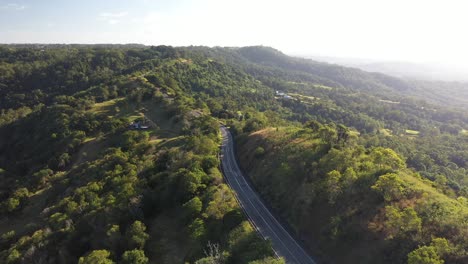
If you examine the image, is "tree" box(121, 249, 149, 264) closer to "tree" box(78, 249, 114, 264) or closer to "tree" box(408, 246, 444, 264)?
"tree" box(78, 249, 114, 264)

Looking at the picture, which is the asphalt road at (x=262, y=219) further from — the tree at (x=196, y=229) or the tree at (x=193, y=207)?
the tree at (x=196, y=229)

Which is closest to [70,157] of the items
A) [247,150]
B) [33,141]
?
[33,141]

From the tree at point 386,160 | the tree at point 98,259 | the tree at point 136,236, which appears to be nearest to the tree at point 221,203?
the tree at point 136,236

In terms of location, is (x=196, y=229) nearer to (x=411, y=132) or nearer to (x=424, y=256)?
(x=424, y=256)

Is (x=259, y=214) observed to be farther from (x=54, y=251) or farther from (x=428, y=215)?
(x=54, y=251)

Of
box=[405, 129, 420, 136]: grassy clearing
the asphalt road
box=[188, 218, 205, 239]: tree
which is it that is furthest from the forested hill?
box=[405, 129, 420, 136]: grassy clearing

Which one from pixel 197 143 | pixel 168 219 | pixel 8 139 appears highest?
pixel 197 143
